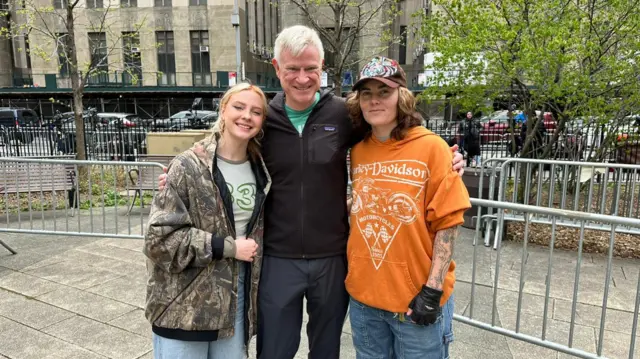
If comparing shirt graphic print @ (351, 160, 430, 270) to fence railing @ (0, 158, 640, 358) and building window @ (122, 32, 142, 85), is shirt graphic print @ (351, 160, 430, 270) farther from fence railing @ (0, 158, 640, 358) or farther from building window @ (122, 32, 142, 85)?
building window @ (122, 32, 142, 85)

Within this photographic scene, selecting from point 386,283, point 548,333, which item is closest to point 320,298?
point 386,283

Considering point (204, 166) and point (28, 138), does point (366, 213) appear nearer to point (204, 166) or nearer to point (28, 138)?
point (204, 166)

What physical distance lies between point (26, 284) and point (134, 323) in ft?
5.78

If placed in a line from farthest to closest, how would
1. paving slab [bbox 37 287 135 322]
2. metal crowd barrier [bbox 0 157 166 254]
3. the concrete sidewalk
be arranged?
1. metal crowd barrier [bbox 0 157 166 254]
2. paving slab [bbox 37 287 135 322]
3. the concrete sidewalk

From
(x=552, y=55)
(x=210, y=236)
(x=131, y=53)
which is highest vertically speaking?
(x=131, y=53)

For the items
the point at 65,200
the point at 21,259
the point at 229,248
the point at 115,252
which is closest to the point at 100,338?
the point at 229,248

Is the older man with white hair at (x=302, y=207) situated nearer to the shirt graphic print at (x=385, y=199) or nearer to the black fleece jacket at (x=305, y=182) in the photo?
the black fleece jacket at (x=305, y=182)

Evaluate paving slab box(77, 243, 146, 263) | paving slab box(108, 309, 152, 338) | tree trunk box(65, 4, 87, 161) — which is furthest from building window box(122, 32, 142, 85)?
paving slab box(108, 309, 152, 338)

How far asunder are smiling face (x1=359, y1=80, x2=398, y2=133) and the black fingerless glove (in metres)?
0.82

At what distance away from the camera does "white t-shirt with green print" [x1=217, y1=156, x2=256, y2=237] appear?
221 centimetres

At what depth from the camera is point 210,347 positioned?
7.52 ft

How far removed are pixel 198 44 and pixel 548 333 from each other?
138 feet

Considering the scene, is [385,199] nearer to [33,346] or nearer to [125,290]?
[33,346]

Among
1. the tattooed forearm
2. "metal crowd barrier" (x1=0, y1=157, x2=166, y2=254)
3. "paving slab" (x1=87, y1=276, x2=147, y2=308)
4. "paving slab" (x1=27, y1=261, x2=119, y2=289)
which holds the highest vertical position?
the tattooed forearm
